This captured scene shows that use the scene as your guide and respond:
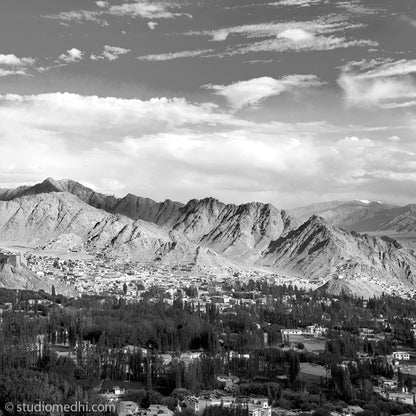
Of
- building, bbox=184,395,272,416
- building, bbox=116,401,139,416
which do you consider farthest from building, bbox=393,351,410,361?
building, bbox=116,401,139,416

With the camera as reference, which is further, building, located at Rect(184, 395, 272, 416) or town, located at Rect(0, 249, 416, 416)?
town, located at Rect(0, 249, 416, 416)

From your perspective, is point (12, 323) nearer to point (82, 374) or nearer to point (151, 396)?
point (82, 374)

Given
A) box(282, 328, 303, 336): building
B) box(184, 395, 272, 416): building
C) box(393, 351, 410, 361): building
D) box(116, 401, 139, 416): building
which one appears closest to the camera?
box(116, 401, 139, 416): building

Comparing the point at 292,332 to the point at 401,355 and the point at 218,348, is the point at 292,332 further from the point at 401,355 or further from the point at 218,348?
the point at 218,348

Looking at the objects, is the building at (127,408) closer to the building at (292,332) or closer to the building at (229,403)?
the building at (229,403)

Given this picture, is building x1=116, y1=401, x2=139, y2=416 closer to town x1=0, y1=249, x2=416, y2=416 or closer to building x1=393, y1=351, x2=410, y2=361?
town x1=0, y1=249, x2=416, y2=416

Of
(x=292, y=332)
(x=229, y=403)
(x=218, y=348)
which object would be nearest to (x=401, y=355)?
(x=292, y=332)

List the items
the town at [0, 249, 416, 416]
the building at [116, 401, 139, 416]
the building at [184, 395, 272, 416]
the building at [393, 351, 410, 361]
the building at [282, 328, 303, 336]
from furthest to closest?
the building at [282, 328, 303, 336], the building at [393, 351, 410, 361], the town at [0, 249, 416, 416], the building at [184, 395, 272, 416], the building at [116, 401, 139, 416]

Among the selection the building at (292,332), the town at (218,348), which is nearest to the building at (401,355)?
the town at (218,348)

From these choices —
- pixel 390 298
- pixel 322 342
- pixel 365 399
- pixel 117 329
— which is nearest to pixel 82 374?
pixel 117 329

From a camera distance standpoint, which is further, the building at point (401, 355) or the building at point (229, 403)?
the building at point (401, 355)

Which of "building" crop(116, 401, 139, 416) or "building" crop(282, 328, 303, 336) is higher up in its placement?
"building" crop(282, 328, 303, 336)
